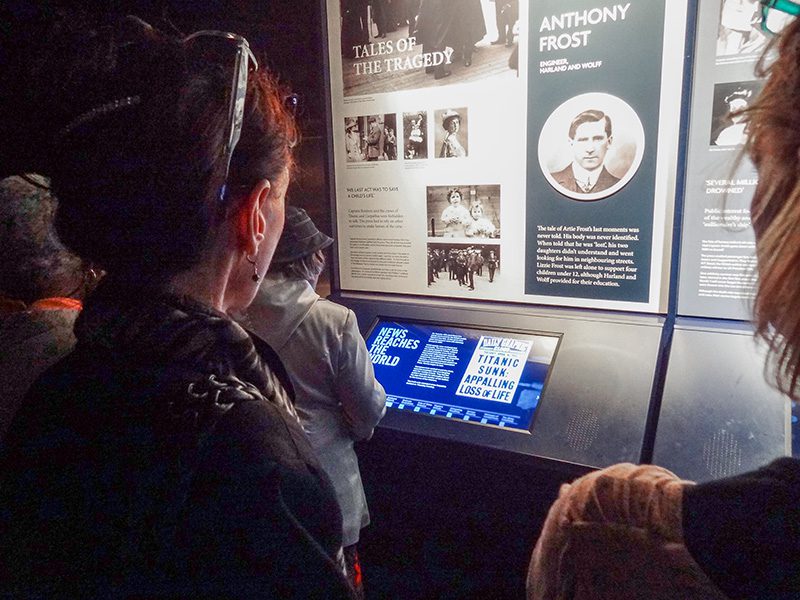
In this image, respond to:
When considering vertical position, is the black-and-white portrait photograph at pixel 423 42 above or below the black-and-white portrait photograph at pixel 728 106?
A: above

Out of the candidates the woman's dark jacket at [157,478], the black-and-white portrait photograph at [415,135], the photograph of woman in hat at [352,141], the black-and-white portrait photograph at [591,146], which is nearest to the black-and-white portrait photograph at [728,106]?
the black-and-white portrait photograph at [591,146]

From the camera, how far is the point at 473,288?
6.63ft

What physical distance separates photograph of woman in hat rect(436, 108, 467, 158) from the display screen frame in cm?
60

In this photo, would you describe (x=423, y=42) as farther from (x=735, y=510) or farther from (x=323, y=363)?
(x=735, y=510)

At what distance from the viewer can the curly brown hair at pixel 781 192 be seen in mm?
608

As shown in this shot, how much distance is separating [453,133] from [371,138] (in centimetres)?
34

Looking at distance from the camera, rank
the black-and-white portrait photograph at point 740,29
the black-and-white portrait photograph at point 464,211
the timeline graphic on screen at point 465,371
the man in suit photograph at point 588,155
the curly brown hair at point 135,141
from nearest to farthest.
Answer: the curly brown hair at point 135,141 → the black-and-white portrait photograph at point 740,29 → the timeline graphic on screen at point 465,371 → the man in suit photograph at point 588,155 → the black-and-white portrait photograph at point 464,211

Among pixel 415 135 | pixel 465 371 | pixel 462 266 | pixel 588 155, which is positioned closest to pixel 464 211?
pixel 462 266

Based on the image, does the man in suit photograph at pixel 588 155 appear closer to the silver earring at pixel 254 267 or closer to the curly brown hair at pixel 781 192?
the curly brown hair at pixel 781 192

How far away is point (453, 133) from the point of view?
1.95m

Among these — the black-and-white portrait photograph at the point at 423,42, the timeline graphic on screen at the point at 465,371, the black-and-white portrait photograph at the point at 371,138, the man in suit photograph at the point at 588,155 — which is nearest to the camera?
the timeline graphic on screen at the point at 465,371

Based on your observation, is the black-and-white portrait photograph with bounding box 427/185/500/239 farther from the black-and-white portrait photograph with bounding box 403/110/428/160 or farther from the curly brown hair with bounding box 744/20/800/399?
the curly brown hair with bounding box 744/20/800/399

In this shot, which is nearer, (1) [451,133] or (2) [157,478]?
(2) [157,478]

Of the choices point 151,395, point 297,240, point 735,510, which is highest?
point 297,240
